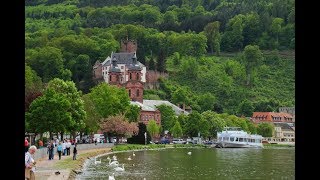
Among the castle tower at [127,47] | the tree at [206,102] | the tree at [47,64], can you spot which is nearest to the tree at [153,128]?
the tree at [47,64]

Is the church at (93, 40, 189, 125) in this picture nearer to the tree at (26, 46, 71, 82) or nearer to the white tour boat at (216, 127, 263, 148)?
the tree at (26, 46, 71, 82)

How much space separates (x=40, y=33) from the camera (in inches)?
7628

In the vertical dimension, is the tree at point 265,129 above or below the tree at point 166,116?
below

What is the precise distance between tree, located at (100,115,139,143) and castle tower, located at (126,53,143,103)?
5462 cm

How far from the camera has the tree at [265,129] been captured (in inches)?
6132

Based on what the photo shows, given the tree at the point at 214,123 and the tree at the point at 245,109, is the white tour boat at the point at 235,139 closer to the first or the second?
the tree at the point at 214,123

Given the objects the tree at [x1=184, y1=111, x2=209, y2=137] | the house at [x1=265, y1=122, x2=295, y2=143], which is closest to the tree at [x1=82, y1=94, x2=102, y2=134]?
the tree at [x1=184, y1=111, x2=209, y2=137]

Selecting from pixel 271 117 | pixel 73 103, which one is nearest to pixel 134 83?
pixel 271 117

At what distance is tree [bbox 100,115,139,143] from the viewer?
88144 millimetres

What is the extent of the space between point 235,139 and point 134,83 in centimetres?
4127

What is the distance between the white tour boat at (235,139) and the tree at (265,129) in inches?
1229
